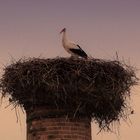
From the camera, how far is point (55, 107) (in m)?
10.9

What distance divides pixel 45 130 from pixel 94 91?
4.03ft

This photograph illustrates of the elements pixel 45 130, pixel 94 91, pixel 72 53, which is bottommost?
pixel 45 130

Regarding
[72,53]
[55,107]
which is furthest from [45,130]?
[72,53]

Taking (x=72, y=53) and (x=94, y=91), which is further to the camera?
(x=72, y=53)

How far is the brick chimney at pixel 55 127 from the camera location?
1076cm

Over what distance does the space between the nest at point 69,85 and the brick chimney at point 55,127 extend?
0.13 m

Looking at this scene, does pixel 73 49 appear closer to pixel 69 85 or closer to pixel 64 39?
pixel 64 39

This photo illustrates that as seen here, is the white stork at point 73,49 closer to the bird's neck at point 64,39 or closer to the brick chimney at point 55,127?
the bird's neck at point 64,39

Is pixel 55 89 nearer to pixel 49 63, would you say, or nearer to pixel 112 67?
pixel 49 63

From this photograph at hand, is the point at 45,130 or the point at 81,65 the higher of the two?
the point at 81,65

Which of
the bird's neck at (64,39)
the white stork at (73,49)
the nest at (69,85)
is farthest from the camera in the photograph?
the bird's neck at (64,39)

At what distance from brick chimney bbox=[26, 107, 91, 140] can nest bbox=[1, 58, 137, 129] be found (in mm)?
130

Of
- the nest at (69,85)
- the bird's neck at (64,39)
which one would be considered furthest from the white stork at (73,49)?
the nest at (69,85)

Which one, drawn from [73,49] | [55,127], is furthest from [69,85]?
[73,49]
